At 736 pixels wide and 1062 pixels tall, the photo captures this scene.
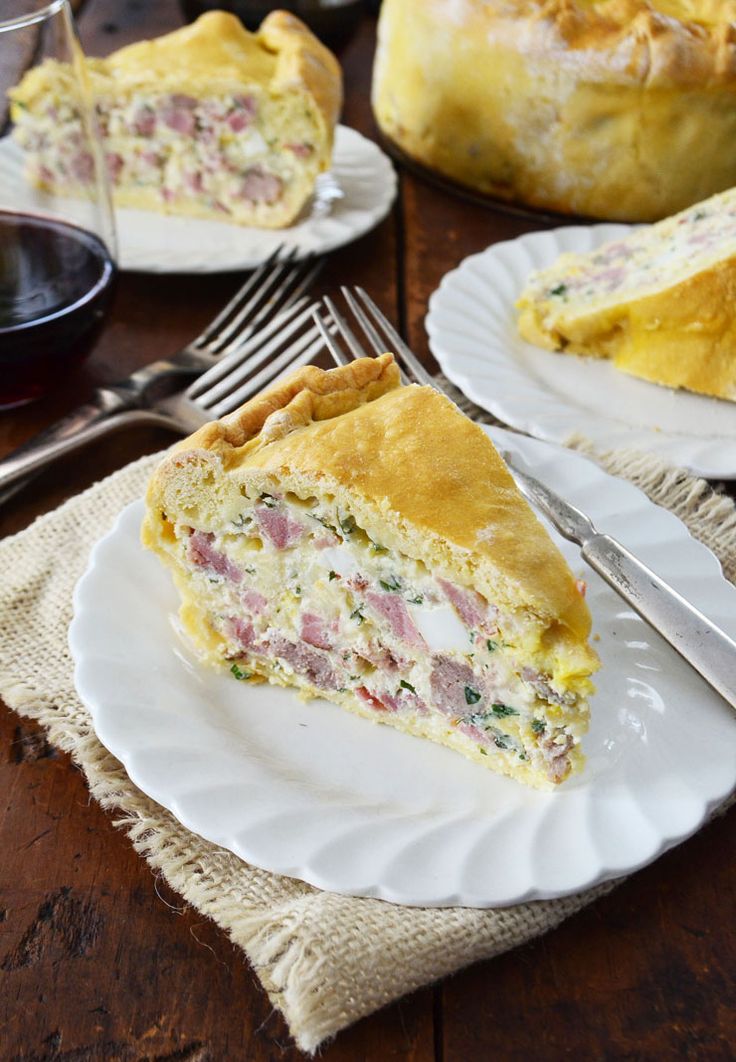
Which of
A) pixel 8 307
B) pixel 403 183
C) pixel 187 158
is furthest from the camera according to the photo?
pixel 403 183

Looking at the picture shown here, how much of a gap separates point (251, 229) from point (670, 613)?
2.42m

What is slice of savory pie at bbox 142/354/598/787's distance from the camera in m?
2.19

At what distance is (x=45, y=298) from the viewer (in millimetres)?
3129

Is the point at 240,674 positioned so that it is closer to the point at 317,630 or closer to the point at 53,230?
the point at 317,630

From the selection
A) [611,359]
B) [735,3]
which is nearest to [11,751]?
[611,359]

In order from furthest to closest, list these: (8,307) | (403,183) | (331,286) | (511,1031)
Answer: (403,183) < (331,286) < (8,307) < (511,1031)

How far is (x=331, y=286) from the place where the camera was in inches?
156

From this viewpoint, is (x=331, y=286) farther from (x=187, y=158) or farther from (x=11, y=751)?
(x=11, y=751)

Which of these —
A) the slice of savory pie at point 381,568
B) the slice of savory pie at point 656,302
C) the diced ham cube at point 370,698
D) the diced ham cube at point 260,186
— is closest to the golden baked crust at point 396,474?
the slice of savory pie at point 381,568

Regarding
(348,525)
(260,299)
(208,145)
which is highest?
(348,525)

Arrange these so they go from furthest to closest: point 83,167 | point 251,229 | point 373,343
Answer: point 251,229
point 83,167
point 373,343

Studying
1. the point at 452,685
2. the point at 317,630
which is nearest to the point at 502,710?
the point at 452,685

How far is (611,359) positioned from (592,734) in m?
1.59

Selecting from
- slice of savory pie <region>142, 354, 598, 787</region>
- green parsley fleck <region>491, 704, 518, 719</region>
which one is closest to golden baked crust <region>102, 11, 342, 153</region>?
slice of savory pie <region>142, 354, 598, 787</region>
